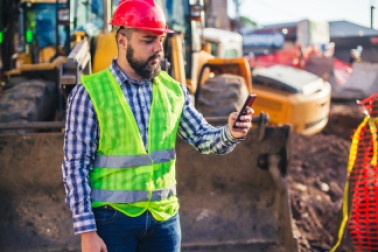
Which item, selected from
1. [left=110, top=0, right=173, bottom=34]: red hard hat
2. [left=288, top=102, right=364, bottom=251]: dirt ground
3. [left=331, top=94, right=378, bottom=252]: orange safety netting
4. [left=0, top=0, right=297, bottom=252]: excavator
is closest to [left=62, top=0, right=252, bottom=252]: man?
[left=110, top=0, right=173, bottom=34]: red hard hat

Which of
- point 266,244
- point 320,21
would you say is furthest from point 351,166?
point 320,21

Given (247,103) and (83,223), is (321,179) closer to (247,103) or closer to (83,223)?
(247,103)

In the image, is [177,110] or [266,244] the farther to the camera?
[266,244]

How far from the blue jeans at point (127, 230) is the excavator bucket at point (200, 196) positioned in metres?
2.02

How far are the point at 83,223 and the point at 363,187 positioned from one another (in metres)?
3.16

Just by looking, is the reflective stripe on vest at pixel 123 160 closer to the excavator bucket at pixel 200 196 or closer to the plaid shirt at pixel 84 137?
the plaid shirt at pixel 84 137

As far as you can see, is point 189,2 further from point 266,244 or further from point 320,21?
point 320,21

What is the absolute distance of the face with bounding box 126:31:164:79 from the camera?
2.63m

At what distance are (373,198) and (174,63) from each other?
2.37m

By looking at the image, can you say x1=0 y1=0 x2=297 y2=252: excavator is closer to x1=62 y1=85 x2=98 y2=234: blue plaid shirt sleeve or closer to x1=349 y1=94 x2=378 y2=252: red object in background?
x1=349 y1=94 x2=378 y2=252: red object in background

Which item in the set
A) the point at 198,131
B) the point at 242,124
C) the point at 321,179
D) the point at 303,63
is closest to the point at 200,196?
the point at 198,131

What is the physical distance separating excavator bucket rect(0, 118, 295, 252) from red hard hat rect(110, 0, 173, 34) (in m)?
2.19

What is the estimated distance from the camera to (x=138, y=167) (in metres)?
2.61

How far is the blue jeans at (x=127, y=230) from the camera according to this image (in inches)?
102
